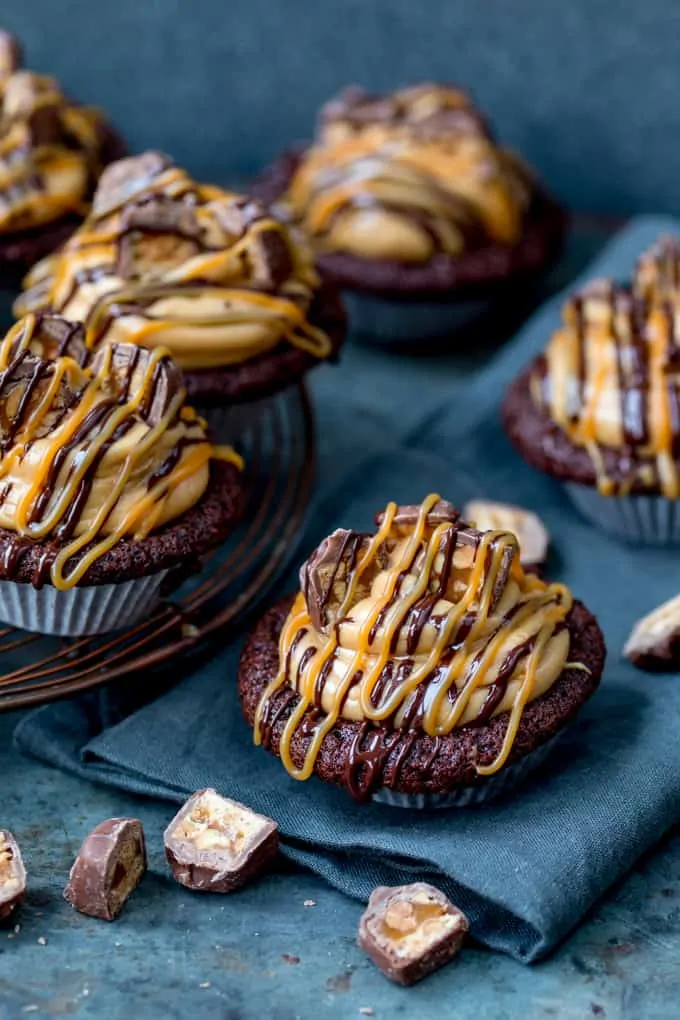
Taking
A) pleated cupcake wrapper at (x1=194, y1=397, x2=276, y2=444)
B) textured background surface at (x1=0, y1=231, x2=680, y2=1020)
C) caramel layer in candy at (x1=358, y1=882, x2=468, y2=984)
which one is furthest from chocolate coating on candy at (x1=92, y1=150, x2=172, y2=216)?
caramel layer in candy at (x1=358, y1=882, x2=468, y2=984)

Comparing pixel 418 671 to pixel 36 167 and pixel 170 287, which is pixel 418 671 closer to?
pixel 170 287

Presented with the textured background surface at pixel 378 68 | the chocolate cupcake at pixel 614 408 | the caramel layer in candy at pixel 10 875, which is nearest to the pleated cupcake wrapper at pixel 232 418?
the chocolate cupcake at pixel 614 408

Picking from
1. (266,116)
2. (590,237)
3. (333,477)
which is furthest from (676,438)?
(266,116)

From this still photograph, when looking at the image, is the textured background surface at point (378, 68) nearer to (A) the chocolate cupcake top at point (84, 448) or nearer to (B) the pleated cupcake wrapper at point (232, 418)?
(B) the pleated cupcake wrapper at point (232, 418)

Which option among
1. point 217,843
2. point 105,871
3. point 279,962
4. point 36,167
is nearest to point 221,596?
point 217,843

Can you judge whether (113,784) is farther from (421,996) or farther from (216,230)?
(216,230)

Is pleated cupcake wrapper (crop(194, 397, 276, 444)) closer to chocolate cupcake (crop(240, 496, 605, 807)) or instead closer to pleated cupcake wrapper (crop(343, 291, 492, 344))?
pleated cupcake wrapper (crop(343, 291, 492, 344))
